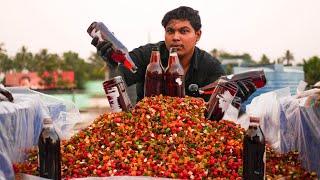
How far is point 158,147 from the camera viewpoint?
255 centimetres

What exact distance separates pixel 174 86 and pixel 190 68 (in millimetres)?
755

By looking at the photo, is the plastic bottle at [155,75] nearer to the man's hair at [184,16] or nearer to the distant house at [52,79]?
the man's hair at [184,16]

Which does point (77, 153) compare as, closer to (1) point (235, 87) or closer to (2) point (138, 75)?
(1) point (235, 87)

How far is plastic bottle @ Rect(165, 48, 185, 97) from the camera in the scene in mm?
3301

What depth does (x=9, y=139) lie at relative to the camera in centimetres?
242

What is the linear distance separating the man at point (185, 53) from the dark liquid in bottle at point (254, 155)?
4.65ft

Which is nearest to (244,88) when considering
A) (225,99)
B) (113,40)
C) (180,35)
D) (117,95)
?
(225,99)

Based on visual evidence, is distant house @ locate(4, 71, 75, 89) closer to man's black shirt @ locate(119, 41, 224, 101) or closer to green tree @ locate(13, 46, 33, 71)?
green tree @ locate(13, 46, 33, 71)

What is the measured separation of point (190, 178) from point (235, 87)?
0.73 meters

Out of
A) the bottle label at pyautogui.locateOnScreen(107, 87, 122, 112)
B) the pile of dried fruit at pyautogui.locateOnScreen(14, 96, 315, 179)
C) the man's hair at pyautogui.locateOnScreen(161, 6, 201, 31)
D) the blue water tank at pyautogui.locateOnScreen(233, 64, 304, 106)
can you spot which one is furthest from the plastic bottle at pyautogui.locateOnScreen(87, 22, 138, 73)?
the blue water tank at pyautogui.locateOnScreen(233, 64, 304, 106)

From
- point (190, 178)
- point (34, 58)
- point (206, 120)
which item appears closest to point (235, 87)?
point (206, 120)

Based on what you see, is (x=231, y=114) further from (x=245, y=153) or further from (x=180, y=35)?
(x=180, y=35)

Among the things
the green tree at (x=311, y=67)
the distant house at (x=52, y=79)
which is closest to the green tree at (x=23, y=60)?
the distant house at (x=52, y=79)

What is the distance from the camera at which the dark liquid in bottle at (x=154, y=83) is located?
132 inches
